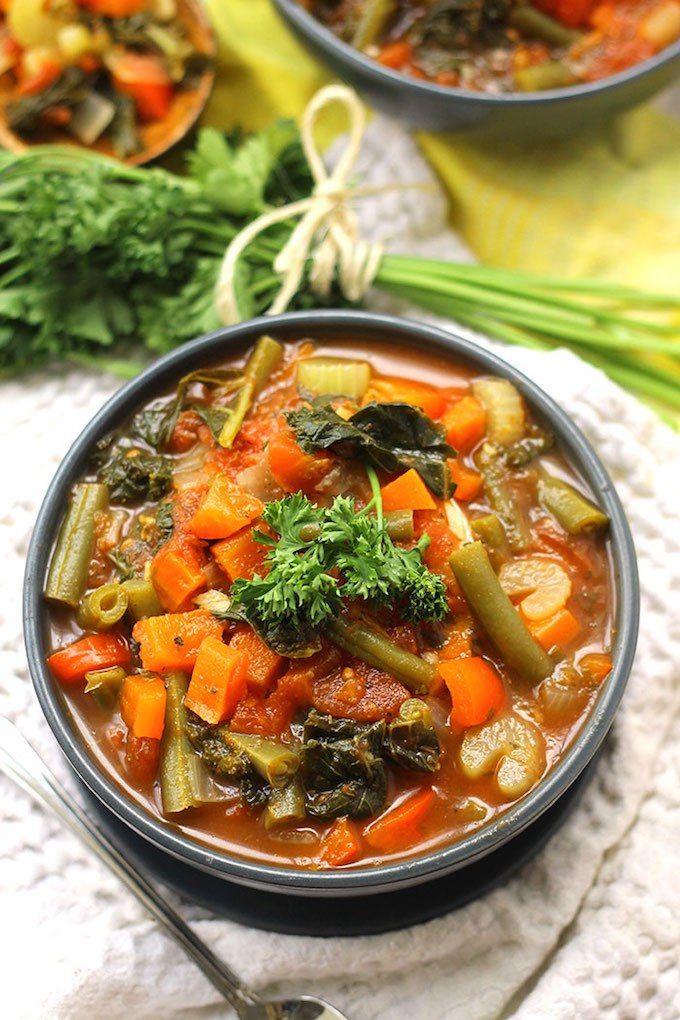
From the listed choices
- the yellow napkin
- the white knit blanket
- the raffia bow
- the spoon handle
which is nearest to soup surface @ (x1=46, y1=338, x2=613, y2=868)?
the spoon handle

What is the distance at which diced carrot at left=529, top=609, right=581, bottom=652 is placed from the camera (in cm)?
292

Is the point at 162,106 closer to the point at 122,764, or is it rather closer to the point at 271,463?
the point at 271,463

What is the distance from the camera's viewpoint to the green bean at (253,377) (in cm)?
314

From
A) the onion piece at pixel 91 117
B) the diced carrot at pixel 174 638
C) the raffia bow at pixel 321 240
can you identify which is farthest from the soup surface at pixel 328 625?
the onion piece at pixel 91 117

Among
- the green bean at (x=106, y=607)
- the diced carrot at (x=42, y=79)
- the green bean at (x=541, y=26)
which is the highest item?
the green bean at (x=541, y=26)

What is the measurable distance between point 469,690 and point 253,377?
107cm

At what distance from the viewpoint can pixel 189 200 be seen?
3.89m

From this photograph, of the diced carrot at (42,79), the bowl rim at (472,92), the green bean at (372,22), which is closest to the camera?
the bowl rim at (472,92)

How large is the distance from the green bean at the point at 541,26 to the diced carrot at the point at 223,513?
2.51 meters

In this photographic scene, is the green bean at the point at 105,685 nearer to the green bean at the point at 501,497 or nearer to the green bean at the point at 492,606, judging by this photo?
the green bean at the point at 492,606

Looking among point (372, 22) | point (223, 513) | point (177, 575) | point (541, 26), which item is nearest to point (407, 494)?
point (223, 513)

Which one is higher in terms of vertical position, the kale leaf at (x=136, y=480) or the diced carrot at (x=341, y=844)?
the kale leaf at (x=136, y=480)

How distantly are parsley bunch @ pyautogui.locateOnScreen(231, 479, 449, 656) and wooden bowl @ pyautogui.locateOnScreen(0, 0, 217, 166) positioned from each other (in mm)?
2016

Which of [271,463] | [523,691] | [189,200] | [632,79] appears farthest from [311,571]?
[632,79]
